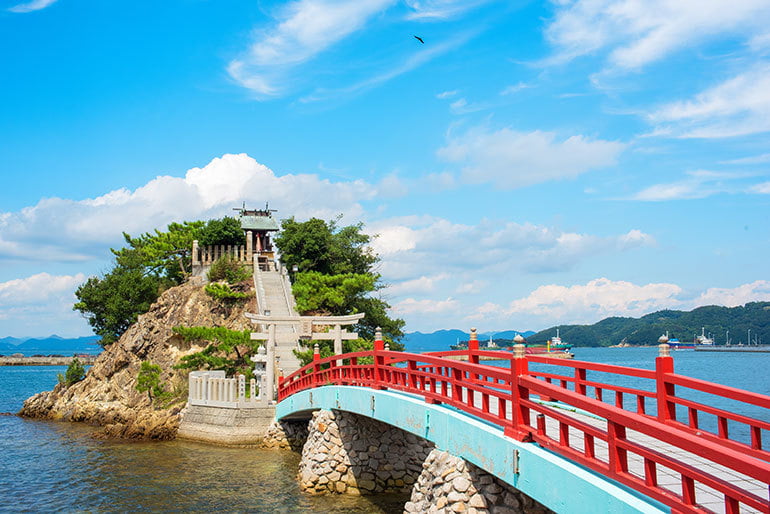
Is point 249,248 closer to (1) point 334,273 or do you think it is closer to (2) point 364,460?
(1) point 334,273

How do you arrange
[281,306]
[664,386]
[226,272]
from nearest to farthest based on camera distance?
1. [664,386]
2. [281,306]
3. [226,272]

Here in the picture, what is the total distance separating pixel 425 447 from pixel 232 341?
1319cm

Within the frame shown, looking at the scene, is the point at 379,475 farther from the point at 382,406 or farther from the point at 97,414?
the point at 97,414

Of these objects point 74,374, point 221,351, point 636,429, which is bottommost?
point 74,374

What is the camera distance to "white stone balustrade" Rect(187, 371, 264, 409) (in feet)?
74.7

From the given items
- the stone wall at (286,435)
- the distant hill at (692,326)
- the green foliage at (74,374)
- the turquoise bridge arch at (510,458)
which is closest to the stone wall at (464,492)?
the turquoise bridge arch at (510,458)

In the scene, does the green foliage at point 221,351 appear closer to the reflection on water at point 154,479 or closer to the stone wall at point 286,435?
the reflection on water at point 154,479

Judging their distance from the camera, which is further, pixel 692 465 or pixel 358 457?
pixel 358 457

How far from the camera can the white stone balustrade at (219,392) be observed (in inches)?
896

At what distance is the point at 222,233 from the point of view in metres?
40.1

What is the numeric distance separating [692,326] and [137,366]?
107634 millimetres

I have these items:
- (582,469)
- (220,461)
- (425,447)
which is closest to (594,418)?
(582,469)

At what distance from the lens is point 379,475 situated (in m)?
16.1

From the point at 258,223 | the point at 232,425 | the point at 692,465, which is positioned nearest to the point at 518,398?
the point at 692,465
